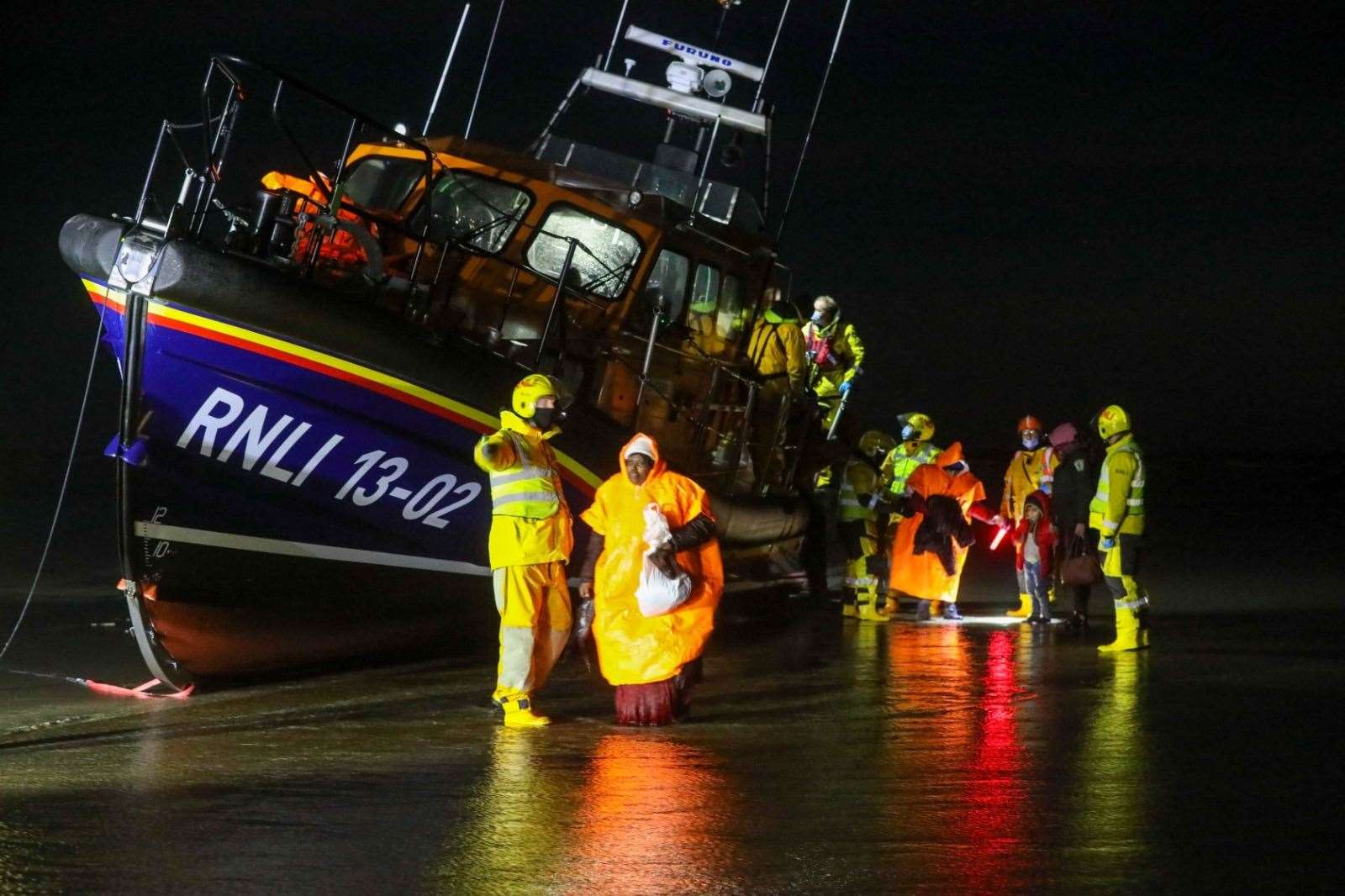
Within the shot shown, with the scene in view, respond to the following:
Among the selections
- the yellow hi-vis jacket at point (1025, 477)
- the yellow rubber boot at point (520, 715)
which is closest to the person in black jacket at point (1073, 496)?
the yellow hi-vis jacket at point (1025, 477)

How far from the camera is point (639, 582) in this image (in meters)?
7.14

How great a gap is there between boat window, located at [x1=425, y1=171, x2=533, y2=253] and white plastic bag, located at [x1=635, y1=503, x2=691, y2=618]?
9.31 feet

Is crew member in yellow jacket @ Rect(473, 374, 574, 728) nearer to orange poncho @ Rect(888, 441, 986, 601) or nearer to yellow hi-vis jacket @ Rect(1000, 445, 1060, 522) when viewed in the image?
orange poncho @ Rect(888, 441, 986, 601)

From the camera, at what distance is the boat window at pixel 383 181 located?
968 cm

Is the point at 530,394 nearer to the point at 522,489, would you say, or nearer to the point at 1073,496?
the point at 522,489

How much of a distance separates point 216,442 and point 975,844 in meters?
4.09

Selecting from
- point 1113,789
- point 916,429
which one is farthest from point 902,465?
point 1113,789

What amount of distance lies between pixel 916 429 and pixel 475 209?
181 inches

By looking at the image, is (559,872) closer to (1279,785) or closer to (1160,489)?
(1279,785)

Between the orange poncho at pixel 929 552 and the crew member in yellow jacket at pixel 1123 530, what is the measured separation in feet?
5.95

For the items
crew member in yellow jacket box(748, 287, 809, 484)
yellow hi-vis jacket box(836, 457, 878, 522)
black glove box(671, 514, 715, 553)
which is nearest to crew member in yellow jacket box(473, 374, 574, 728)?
black glove box(671, 514, 715, 553)

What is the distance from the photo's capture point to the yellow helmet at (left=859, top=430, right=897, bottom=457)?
1322 centimetres

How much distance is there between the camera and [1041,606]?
11625mm

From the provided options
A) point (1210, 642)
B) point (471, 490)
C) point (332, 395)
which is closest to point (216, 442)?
point (332, 395)
